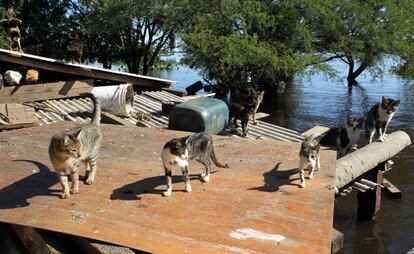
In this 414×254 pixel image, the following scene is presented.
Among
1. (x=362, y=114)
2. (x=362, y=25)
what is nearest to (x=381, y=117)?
(x=362, y=25)

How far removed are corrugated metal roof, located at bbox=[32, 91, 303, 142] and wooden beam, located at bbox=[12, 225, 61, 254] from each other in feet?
19.5

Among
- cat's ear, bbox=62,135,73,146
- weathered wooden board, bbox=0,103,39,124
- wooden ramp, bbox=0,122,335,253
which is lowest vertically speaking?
wooden ramp, bbox=0,122,335,253

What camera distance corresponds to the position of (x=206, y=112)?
31.7 feet

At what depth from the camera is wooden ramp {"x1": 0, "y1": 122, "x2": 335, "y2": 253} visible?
398cm

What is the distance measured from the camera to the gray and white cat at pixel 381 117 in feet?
32.6

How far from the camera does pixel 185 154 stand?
5062 mm

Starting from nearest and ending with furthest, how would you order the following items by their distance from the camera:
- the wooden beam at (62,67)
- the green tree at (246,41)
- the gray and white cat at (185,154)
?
1. the gray and white cat at (185,154)
2. the wooden beam at (62,67)
3. the green tree at (246,41)

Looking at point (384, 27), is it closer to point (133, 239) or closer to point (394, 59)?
point (394, 59)

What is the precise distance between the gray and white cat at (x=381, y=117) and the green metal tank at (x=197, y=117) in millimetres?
3587

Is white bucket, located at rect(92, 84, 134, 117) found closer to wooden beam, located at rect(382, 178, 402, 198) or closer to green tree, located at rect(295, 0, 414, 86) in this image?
wooden beam, located at rect(382, 178, 402, 198)

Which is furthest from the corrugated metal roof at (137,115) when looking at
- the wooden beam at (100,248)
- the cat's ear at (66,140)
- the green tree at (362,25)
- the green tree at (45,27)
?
the green tree at (45,27)

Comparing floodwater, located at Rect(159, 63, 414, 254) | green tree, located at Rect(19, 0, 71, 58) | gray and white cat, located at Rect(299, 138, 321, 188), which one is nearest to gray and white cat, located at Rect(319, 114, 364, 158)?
floodwater, located at Rect(159, 63, 414, 254)

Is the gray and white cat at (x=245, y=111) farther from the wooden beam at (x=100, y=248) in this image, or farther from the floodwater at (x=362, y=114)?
the wooden beam at (x=100, y=248)

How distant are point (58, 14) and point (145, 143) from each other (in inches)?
1063
